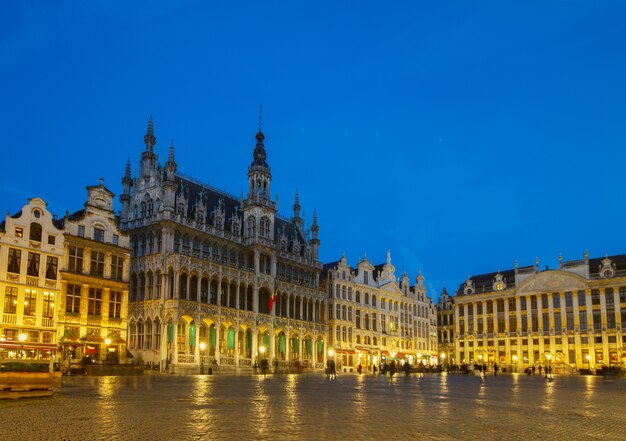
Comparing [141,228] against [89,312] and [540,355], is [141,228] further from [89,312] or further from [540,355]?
[540,355]

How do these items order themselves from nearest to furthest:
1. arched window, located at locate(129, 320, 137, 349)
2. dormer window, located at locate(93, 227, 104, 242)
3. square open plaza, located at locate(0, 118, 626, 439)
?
square open plaza, located at locate(0, 118, 626, 439), dormer window, located at locate(93, 227, 104, 242), arched window, located at locate(129, 320, 137, 349)

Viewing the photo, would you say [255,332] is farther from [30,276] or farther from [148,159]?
[30,276]

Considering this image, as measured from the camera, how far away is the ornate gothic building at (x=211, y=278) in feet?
211

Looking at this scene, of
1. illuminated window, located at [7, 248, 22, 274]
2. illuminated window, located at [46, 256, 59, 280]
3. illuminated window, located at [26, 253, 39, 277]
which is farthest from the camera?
illuminated window, located at [46, 256, 59, 280]

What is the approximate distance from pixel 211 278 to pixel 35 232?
2106 cm

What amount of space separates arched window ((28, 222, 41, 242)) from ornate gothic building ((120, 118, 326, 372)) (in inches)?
571

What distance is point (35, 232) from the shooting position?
52094mm

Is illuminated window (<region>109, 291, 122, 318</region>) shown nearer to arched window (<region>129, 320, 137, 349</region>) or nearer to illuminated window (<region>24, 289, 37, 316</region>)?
arched window (<region>129, 320, 137, 349</region>)

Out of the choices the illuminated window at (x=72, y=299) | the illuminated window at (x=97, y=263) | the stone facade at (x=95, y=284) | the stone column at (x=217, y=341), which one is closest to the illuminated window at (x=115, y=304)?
the stone facade at (x=95, y=284)

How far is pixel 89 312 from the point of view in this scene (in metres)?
56.0

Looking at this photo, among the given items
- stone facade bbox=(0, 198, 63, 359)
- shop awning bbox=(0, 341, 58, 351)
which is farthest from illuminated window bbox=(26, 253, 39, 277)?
shop awning bbox=(0, 341, 58, 351)

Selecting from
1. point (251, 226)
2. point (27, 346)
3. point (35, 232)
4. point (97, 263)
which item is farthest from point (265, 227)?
point (27, 346)

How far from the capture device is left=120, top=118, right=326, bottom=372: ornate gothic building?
64250 millimetres

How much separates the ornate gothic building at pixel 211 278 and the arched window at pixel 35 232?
14.5m
